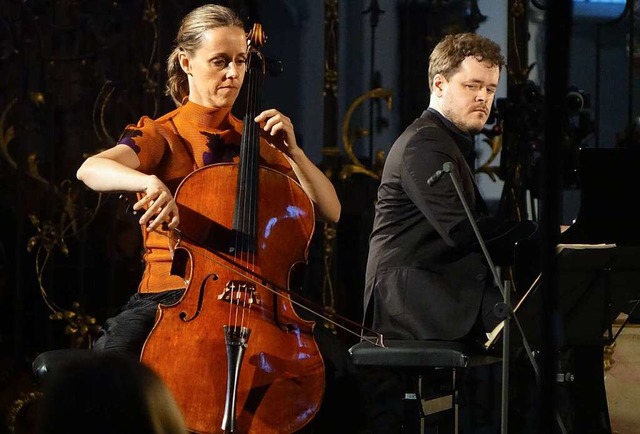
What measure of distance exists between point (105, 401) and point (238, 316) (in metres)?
1.56

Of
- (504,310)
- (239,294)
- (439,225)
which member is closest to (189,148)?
(239,294)

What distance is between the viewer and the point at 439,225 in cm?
315

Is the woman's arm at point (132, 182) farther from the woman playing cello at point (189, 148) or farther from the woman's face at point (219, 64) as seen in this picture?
the woman's face at point (219, 64)

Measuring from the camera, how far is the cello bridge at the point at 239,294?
2852mm

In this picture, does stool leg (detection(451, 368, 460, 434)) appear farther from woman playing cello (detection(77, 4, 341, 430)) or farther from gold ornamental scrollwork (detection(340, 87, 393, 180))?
gold ornamental scrollwork (detection(340, 87, 393, 180))

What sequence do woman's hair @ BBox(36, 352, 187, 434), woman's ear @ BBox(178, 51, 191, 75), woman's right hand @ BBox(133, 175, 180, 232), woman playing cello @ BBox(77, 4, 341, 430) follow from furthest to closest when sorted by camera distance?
woman's ear @ BBox(178, 51, 191, 75), woman playing cello @ BBox(77, 4, 341, 430), woman's right hand @ BBox(133, 175, 180, 232), woman's hair @ BBox(36, 352, 187, 434)

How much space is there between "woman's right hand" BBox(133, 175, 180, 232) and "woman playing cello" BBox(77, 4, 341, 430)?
0.32ft

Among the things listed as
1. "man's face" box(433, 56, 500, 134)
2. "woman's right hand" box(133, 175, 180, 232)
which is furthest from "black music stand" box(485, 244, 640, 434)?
"woman's right hand" box(133, 175, 180, 232)

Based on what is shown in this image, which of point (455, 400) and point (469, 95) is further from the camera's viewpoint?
point (469, 95)

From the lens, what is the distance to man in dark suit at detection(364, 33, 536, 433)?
125 inches

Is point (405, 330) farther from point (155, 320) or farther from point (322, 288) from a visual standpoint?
point (322, 288)

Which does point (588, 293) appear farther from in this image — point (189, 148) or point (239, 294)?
point (189, 148)

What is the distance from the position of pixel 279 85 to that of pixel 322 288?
29.4 inches

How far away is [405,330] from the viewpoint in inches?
129
